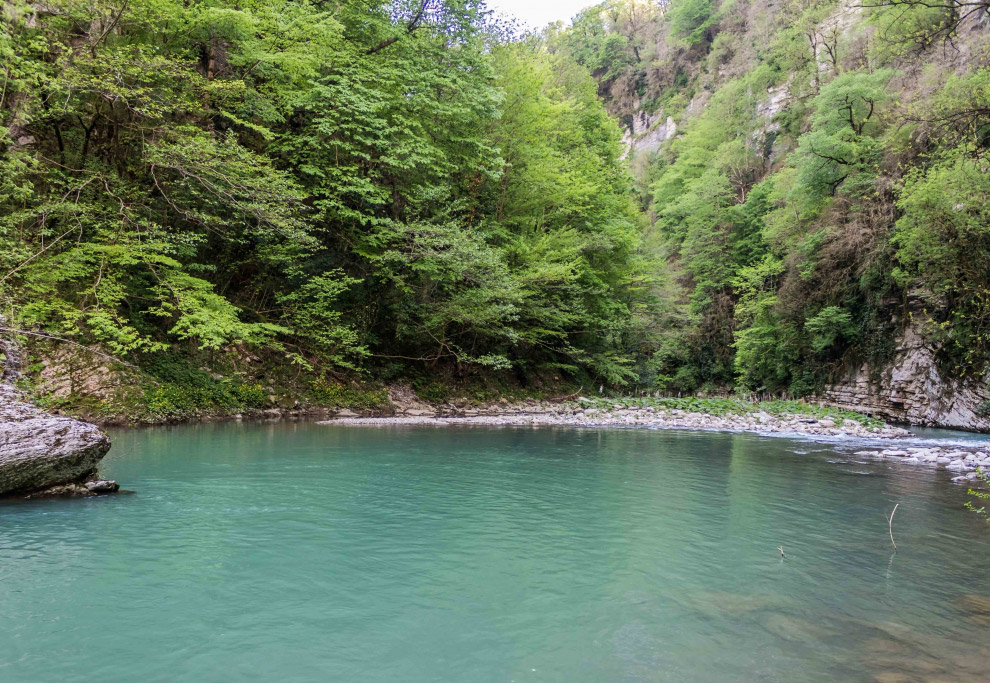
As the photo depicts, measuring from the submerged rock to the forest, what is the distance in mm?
1006

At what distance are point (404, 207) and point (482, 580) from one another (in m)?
14.6

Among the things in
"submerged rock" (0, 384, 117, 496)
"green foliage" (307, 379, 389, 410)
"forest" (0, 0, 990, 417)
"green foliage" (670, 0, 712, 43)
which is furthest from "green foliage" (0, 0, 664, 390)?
"green foliage" (670, 0, 712, 43)

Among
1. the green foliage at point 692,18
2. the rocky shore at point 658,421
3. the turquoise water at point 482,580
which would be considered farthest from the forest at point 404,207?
the green foliage at point 692,18

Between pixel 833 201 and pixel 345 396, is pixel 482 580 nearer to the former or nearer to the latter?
pixel 345 396

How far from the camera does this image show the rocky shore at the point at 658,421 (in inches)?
570

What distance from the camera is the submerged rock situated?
18.1ft

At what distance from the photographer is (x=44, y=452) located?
18.5ft

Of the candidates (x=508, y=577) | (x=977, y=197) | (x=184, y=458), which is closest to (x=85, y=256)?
(x=184, y=458)

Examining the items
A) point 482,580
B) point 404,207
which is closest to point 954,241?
point 404,207

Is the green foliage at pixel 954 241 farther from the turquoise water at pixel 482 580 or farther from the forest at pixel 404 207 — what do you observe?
the turquoise water at pixel 482 580

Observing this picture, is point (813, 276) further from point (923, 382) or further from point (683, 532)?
point (683, 532)

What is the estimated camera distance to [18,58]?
10281mm

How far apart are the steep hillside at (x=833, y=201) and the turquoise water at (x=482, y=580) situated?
14.3 ft

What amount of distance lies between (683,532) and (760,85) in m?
42.8
